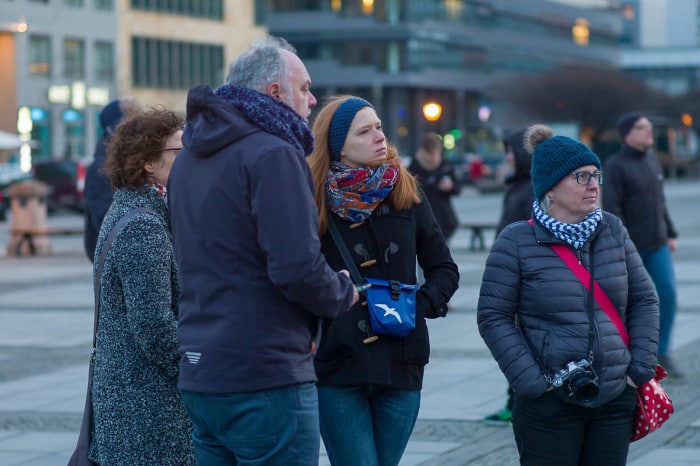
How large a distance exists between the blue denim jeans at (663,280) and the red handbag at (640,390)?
17.3 ft

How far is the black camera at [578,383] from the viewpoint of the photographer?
4.70 meters

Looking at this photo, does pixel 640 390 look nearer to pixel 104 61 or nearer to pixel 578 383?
pixel 578 383

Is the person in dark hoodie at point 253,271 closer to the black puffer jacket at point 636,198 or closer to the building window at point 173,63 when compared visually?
the black puffer jacket at point 636,198

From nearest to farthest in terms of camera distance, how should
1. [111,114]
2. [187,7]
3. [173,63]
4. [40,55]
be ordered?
[111,114] < [40,55] < [173,63] < [187,7]

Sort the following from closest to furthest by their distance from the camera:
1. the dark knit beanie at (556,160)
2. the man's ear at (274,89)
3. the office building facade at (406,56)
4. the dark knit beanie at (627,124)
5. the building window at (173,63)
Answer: the man's ear at (274,89) → the dark knit beanie at (556,160) → the dark knit beanie at (627,124) → the building window at (173,63) → the office building facade at (406,56)

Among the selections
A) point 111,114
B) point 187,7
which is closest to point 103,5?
point 187,7

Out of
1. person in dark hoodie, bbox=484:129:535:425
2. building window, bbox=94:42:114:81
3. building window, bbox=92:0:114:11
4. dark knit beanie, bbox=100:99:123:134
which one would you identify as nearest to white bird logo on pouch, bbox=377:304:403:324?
person in dark hoodie, bbox=484:129:535:425

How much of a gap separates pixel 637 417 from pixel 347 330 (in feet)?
3.43

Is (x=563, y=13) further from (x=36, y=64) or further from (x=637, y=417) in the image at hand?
(x=637, y=417)

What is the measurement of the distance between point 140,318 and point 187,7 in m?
70.2

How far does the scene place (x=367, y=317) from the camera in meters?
4.76

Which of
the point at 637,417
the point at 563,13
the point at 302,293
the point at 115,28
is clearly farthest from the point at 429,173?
the point at 563,13

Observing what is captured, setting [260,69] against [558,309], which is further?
[558,309]

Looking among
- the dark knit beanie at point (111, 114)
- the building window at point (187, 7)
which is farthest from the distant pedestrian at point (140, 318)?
the building window at point (187, 7)
